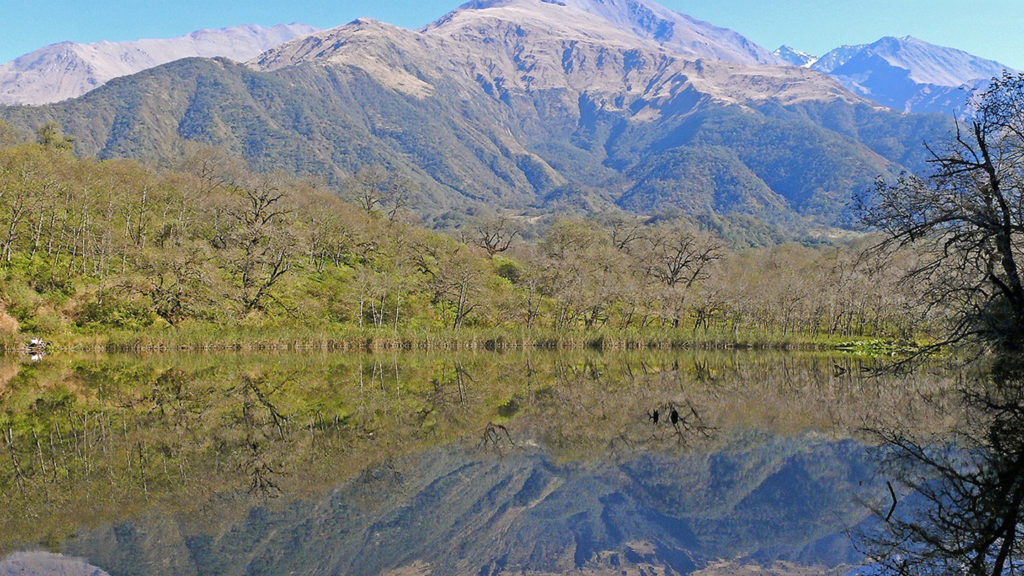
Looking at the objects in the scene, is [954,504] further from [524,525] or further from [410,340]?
[410,340]

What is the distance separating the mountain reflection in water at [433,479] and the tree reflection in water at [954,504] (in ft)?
2.15

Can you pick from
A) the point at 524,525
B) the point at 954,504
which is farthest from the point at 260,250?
the point at 954,504

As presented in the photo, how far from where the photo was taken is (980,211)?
1747cm

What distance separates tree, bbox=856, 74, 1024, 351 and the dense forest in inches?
1619

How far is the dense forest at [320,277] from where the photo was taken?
51844 millimetres

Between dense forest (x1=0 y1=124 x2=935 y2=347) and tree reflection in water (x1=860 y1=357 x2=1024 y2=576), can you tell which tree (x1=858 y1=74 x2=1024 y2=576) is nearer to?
tree reflection in water (x1=860 y1=357 x2=1024 y2=576)

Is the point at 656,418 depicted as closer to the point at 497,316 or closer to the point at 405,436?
the point at 405,436

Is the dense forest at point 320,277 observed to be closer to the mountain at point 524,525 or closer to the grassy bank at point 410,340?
the grassy bank at point 410,340

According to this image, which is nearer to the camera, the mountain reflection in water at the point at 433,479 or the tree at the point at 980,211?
the mountain reflection in water at the point at 433,479

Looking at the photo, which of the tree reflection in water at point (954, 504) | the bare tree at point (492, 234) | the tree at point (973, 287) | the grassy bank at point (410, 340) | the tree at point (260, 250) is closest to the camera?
the tree reflection in water at point (954, 504)

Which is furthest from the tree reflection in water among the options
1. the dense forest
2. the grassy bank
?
the dense forest

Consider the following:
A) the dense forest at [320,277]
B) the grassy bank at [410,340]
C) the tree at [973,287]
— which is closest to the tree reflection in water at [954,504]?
the tree at [973,287]

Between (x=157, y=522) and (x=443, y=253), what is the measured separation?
65.4 meters

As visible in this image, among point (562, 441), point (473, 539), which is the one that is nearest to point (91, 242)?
point (562, 441)
